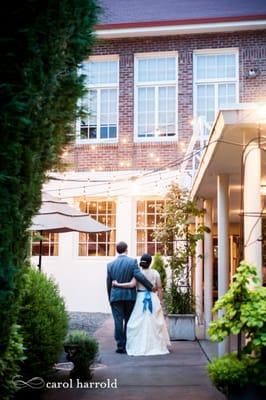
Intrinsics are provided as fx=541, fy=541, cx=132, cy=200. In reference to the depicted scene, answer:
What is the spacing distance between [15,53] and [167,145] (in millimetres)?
11681

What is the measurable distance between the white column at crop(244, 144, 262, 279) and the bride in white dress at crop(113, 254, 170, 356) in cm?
330

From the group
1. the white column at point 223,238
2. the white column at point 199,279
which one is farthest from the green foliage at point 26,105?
the white column at point 199,279

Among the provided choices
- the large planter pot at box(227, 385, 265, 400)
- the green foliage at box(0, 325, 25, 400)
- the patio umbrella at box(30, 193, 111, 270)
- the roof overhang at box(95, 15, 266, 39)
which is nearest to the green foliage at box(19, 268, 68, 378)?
the green foliage at box(0, 325, 25, 400)

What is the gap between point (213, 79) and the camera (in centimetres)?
1470

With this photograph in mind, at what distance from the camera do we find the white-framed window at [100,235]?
48.8 feet

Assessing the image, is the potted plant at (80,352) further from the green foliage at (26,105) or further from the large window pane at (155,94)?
the large window pane at (155,94)

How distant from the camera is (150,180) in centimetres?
1449

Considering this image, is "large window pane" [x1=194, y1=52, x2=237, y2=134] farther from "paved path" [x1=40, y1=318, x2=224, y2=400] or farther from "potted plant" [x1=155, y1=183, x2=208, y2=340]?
"paved path" [x1=40, y1=318, x2=224, y2=400]

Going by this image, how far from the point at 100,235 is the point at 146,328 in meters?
7.17

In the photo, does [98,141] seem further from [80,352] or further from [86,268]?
[80,352]

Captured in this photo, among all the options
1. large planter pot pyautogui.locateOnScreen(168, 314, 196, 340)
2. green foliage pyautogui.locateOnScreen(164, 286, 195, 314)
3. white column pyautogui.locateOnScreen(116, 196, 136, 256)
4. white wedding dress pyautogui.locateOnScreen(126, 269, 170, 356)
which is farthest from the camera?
white column pyautogui.locateOnScreen(116, 196, 136, 256)

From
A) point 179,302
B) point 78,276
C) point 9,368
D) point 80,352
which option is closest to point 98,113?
point 78,276

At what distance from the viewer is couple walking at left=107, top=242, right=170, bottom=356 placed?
7988 mm

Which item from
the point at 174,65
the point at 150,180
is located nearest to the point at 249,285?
the point at 150,180
